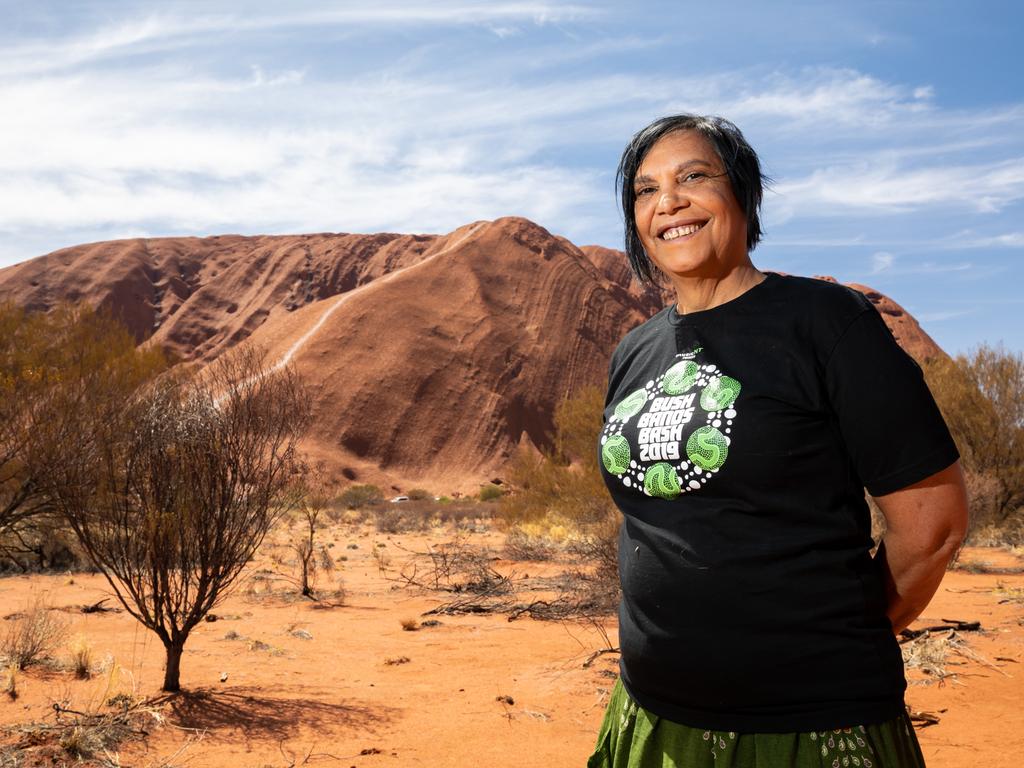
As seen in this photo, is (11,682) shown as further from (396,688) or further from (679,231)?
(679,231)

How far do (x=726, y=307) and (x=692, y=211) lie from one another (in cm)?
25

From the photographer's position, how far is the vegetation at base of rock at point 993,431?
56.7ft

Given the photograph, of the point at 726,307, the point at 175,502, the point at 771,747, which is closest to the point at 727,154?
the point at 726,307

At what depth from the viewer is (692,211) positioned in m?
1.87

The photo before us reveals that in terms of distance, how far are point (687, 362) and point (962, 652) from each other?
7305mm

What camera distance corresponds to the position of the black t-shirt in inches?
58.3

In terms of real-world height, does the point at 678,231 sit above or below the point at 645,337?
above

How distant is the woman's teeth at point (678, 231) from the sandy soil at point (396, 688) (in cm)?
416

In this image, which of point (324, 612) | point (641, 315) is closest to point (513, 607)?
point (324, 612)

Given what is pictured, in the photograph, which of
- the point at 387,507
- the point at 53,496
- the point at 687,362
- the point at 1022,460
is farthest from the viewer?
the point at 387,507

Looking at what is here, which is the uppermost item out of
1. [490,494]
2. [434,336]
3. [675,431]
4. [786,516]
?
[434,336]

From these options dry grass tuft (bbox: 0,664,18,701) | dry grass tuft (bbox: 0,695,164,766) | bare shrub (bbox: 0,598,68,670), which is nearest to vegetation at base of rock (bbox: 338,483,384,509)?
bare shrub (bbox: 0,598,68,670)

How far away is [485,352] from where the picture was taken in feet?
169

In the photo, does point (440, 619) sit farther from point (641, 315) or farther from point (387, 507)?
point (641, 315)
